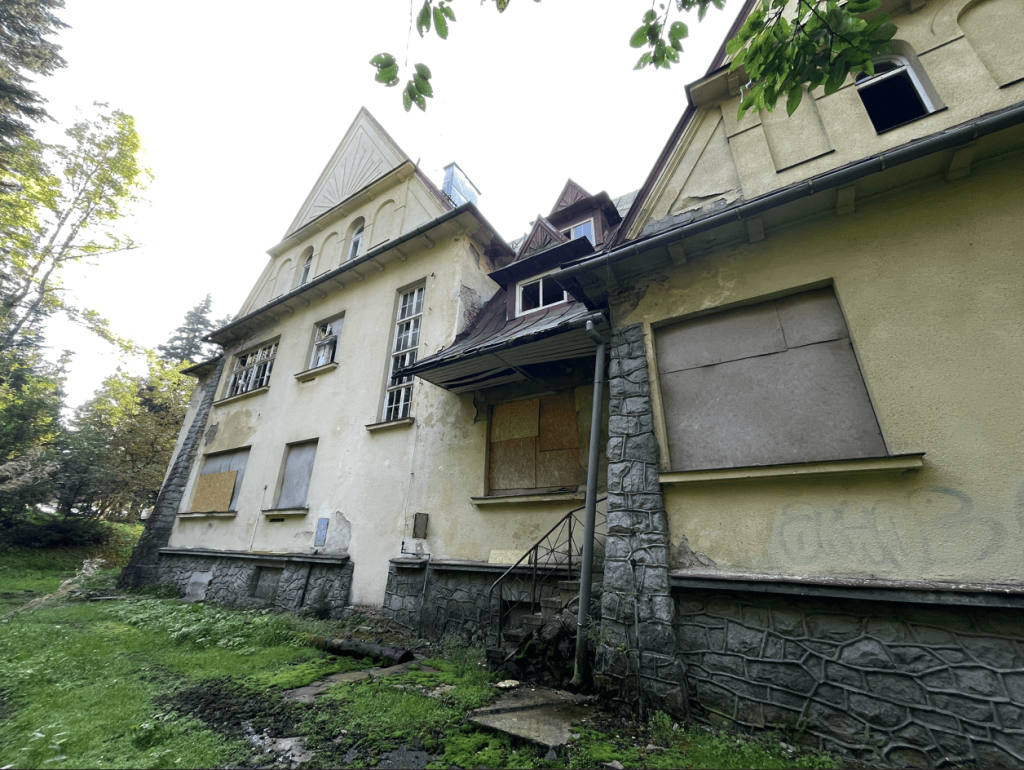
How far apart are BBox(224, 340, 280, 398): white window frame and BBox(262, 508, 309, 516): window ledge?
12.9 ft

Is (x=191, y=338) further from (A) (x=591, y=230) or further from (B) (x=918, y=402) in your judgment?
(B) (x=918, y=402)

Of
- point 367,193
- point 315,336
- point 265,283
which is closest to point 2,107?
point 265,283

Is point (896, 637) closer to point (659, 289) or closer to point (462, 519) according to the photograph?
point (659, 289)

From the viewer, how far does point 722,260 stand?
477 cm

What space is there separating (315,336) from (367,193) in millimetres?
4720

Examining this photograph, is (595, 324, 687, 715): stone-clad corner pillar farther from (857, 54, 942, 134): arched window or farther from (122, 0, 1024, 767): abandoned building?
(857, 54, 942, 134): arched window

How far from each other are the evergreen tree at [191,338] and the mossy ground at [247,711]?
27.4 metres

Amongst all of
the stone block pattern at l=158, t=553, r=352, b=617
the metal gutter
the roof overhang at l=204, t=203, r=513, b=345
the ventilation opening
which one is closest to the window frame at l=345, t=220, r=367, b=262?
the roof overhang at l=204, t=203, r=513, b=345

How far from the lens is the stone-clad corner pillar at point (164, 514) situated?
1115 centimetres

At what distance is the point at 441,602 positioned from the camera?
6.41 metres

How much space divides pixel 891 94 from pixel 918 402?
4.05m

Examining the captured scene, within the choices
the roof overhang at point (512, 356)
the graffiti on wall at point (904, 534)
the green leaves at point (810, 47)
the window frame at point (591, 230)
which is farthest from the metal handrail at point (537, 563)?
the window frame at point (591, 230)

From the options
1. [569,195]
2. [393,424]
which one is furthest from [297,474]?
[569,195]

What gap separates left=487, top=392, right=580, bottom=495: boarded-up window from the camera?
20.9 feet
